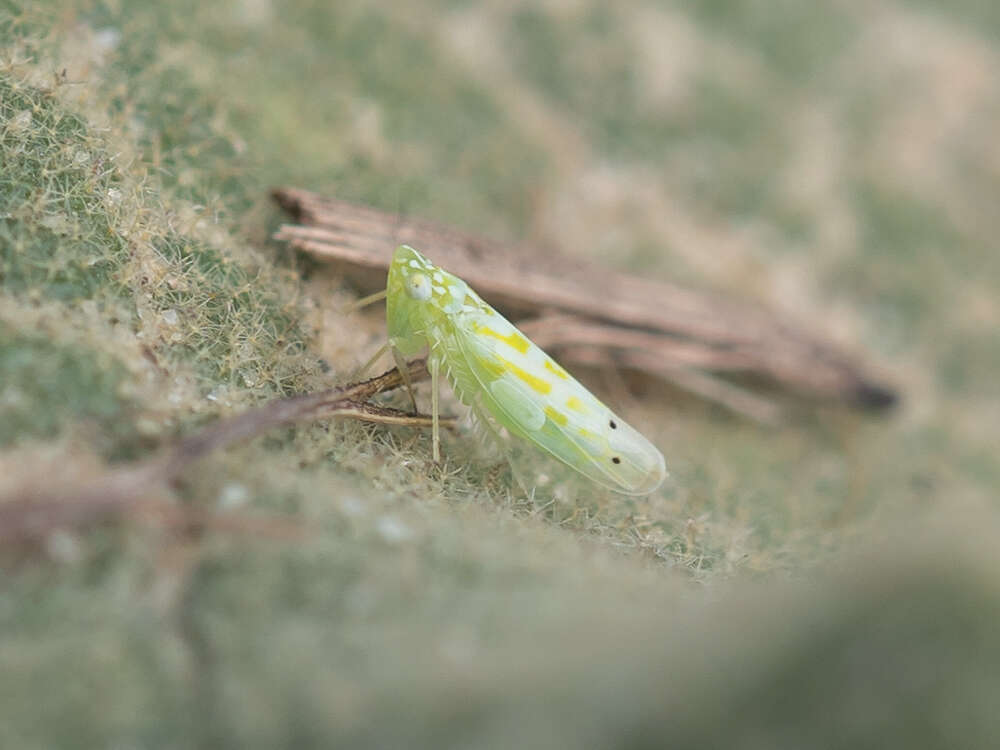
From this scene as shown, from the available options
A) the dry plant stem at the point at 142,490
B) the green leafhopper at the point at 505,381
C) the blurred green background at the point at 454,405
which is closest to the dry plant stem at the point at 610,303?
the blurred green background at the point at 454,405

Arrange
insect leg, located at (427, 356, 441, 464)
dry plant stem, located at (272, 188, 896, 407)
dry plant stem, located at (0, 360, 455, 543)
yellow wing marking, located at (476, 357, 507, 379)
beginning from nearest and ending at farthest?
1. dry plant stem, located at (0, 360, 455, 543)
2. insect leg, located at (427, 356, 441, 464)
3. yellow wing marking, located at (476, 357, 507, 379)
4. dry plant stem, located at (272, 188, 896, 407)

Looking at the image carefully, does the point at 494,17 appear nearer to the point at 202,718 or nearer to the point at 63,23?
the point at 63,23

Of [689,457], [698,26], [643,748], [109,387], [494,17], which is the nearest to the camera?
[643,748]

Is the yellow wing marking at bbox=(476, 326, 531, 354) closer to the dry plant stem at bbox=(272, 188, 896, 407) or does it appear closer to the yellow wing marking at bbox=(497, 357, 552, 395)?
the yellow wing marking at bbox=(497, 357, 552, 395)

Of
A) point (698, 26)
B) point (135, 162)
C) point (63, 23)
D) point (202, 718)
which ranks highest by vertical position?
point (698, 26)

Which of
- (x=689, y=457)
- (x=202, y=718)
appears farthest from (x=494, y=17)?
(x=202, y=718)

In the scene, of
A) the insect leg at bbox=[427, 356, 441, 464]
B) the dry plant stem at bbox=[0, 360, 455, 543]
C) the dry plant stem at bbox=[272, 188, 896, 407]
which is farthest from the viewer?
the dry plant stem at bbox=[272, 188, 896, 407]

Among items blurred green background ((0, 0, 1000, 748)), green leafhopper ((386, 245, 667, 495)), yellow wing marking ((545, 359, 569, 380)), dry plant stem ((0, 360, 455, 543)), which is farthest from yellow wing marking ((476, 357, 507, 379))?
dry plant stem ((0, 360, 455, 543))
